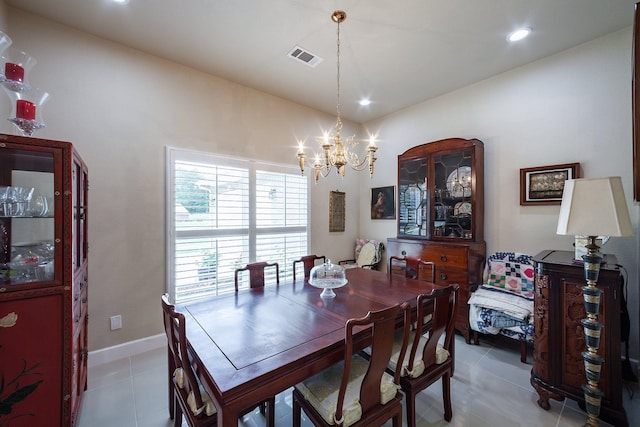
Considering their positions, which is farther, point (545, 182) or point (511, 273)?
point (511, 273)

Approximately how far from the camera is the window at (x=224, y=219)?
2.82 meters

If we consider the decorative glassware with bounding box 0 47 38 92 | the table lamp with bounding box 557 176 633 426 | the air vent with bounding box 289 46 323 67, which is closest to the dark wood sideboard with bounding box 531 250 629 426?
the table lamp with bounding box 557 176 633 426

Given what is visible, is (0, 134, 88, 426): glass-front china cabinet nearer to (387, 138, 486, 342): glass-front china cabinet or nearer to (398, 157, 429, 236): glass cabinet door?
(387, 138, 486, 342): glass-front china cabinet

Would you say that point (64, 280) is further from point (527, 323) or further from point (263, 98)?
point (527, 323)

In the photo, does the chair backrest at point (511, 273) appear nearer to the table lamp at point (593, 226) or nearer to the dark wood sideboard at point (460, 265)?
the dark wood sideboard at point (460, 265)

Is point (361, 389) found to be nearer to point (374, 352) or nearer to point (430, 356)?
point (374, 352)

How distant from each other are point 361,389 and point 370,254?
9.90ft

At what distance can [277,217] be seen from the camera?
Answer: 11.9ft

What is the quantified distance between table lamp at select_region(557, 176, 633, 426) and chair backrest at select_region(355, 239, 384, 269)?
259 centimetres

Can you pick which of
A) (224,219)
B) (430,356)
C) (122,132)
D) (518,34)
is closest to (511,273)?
(430,356)

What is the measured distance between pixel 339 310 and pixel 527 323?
1.91 m

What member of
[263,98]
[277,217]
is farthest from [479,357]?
[263,98]

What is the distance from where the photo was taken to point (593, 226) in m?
1.50

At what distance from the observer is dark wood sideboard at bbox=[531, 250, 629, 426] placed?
1691 mm
